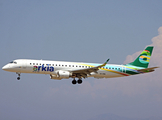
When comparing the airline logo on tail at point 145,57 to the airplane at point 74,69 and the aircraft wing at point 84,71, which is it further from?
the aircraft wing at point 84,71

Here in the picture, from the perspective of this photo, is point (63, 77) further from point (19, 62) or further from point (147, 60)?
point (147, 60)

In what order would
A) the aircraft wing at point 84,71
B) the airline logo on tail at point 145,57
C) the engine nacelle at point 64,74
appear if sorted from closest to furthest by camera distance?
the aircraft wing at point 84,71, the engine nacelle at point 64,74, the airline logo on tail at point 145,57

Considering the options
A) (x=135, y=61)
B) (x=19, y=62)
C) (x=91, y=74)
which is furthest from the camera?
(x=135, y=61)

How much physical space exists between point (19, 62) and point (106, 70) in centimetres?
1650

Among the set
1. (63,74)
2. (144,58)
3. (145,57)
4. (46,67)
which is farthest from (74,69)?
(145,57)

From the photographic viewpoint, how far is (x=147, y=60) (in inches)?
2491

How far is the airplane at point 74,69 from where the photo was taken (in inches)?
2138

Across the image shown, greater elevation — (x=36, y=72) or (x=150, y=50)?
(x=150, y=50)

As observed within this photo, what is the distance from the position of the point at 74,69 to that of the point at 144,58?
16.0 m

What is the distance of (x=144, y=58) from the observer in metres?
63.3

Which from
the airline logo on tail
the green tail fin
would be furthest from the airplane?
the airline logo on tail

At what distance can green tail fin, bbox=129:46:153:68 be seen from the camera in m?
62.4

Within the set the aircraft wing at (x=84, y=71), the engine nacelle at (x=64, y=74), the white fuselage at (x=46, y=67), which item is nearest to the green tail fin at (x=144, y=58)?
the white fuselage at (x=46, y=67)

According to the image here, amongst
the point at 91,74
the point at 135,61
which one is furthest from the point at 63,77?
the point at 135,61
